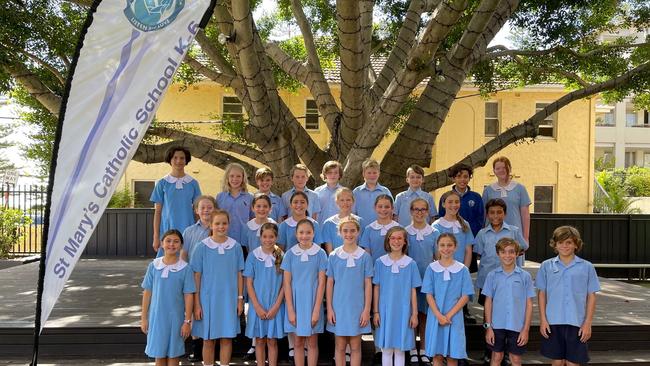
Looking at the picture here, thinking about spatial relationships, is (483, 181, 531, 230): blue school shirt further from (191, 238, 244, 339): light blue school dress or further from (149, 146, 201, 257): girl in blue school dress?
(149, 146, 201, 257): girl in blue school dress

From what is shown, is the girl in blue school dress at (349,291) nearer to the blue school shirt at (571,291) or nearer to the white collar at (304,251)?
the white collar at (304,251)

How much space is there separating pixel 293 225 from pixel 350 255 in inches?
29.5

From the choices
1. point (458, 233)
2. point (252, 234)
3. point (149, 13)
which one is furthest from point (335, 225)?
point (149, 13)

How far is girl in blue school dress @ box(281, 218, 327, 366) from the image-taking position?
5.02 meters

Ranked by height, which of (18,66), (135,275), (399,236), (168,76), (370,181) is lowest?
(135,275)

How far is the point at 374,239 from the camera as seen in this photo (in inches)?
214

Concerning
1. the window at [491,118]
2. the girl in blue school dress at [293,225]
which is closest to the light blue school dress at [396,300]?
the girl in blue school dress at [293,225]

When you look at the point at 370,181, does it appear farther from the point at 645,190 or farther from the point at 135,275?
the point at 645,190

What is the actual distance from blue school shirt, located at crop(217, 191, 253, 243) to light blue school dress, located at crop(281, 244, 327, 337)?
2.57ft

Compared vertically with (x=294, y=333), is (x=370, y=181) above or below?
above

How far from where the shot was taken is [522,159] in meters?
19.0

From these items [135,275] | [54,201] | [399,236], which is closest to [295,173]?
[399,236]

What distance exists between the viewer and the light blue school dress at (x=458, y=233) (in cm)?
556

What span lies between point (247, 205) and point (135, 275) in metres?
5.52
